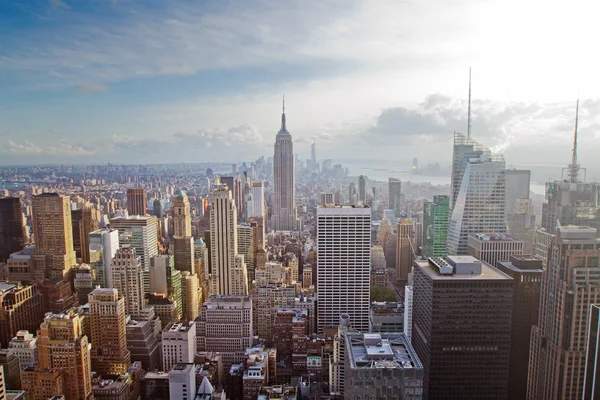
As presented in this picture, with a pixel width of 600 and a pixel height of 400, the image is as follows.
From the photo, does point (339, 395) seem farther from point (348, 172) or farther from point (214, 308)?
point (348, 172)

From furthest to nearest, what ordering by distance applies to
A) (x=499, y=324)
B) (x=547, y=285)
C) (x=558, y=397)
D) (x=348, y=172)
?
(x=348, y=172)
(x=499, y=324)
(x=547, y=285)
(x=558, y=397)

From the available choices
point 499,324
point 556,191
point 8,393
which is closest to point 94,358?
point 8,393

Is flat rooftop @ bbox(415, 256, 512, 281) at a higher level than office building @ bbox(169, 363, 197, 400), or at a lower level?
higher

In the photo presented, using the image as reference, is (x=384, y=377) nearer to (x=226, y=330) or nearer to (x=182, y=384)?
(x=182, y=384)

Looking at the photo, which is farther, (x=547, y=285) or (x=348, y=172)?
(x=348, y=172)

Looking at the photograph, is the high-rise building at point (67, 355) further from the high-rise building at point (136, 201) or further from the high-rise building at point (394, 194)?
the high-rise building at point (394, 194)

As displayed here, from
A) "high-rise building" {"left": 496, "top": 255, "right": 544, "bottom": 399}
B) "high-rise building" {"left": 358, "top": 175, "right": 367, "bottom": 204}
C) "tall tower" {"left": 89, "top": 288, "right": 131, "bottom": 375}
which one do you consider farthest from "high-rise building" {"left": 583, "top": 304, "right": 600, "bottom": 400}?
"high-rise building" {"left": 358, "top": 175, "right": 367, "bottom": 204}

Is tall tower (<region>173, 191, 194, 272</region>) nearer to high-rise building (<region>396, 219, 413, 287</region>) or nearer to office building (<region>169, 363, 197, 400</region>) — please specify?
office building (<region>169, 363, 197, 400</region>)
